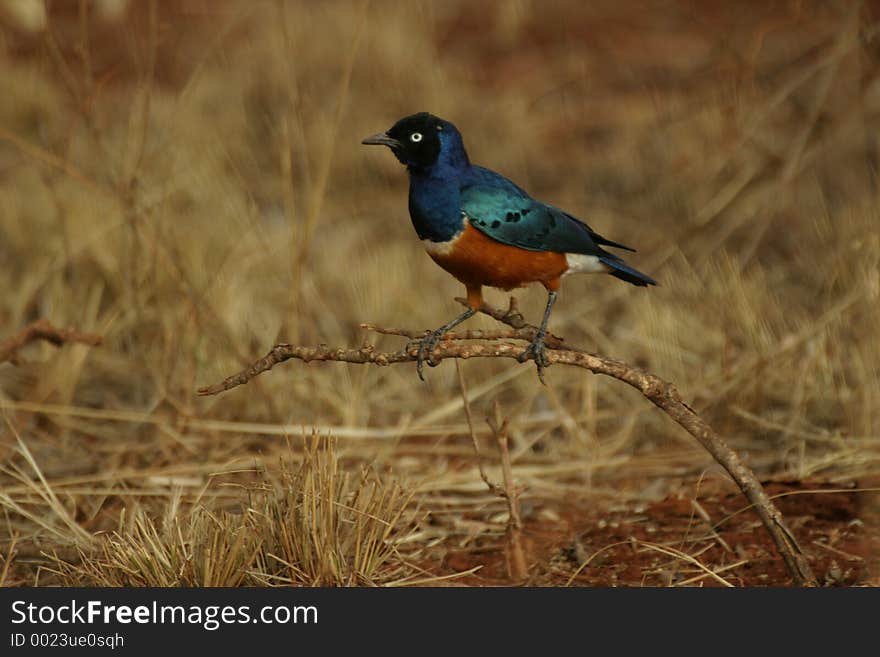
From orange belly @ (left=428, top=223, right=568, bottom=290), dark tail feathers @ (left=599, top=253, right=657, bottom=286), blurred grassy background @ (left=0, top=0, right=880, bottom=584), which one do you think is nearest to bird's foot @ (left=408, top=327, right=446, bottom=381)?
orange belly @ (left=428, top=223, right=568, bottom=290)

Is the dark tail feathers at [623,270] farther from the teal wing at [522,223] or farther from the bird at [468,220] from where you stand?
the bird at [468,220]

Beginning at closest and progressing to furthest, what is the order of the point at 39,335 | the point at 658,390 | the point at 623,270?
1. the point at 658,390
2. the point at 623,270
3. the point at 39,335

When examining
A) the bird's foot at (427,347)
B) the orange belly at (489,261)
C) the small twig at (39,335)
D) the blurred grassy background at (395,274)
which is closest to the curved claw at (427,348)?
the bird's foot at (427,347)

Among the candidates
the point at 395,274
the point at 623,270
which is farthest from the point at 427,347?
the point at 395,274

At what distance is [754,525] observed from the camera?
4188 millimetres

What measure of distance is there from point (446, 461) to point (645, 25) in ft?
23.3

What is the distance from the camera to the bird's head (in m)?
3.67

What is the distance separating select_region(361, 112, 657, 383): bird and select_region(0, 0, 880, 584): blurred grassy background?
2.29 feet

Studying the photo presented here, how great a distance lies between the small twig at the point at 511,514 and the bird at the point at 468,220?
0.22 meters

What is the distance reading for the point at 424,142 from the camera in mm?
3676

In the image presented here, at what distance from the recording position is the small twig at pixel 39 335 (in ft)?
14.0

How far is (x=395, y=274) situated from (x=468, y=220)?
9.37 feet

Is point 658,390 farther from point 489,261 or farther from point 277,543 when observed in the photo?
point 277,543

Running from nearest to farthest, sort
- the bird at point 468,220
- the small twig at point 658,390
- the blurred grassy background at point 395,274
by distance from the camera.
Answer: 1. the small twig at point 658,390
2. the bird at point 468,220
3. the blurred grassy background at point 395,274
